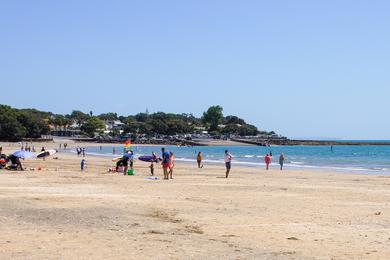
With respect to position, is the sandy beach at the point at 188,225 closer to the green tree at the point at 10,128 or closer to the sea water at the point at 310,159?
the sea water at the point at 310,159

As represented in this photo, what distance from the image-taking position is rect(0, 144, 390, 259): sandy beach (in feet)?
31.6

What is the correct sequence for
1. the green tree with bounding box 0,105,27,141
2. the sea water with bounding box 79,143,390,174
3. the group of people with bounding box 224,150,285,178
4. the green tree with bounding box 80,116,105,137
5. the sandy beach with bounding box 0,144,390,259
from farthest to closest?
the green tree with bounding box 80,116,105,137, the green tree with bounding box 0,105,27,141, the sea water with bounding box 79,143,390,174, the group of people with bounding box 224,150,285,178, the sandy beach with bounding box 0,144,390,259

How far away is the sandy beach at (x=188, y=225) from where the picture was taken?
9641 mm

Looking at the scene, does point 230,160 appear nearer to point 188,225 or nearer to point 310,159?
point 188,225

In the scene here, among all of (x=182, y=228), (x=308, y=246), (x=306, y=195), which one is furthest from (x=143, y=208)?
(x=306, y=195)

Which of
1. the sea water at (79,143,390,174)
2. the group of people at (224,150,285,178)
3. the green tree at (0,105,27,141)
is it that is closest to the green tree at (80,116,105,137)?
the green tree at (0,105,27,141)

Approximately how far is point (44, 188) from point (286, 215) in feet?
33.5

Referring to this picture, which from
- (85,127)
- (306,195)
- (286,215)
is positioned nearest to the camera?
(286,215)

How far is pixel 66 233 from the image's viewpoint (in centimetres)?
1114

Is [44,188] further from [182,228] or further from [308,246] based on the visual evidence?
[308,246]

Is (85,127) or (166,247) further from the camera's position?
(85,127)

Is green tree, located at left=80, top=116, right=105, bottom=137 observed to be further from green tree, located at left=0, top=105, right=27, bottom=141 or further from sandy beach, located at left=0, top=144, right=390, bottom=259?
sandy beach, located at left=0, top=144, right=390, bottom=259

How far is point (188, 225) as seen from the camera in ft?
41.2

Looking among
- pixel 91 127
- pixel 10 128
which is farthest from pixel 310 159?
pixel 91 127
